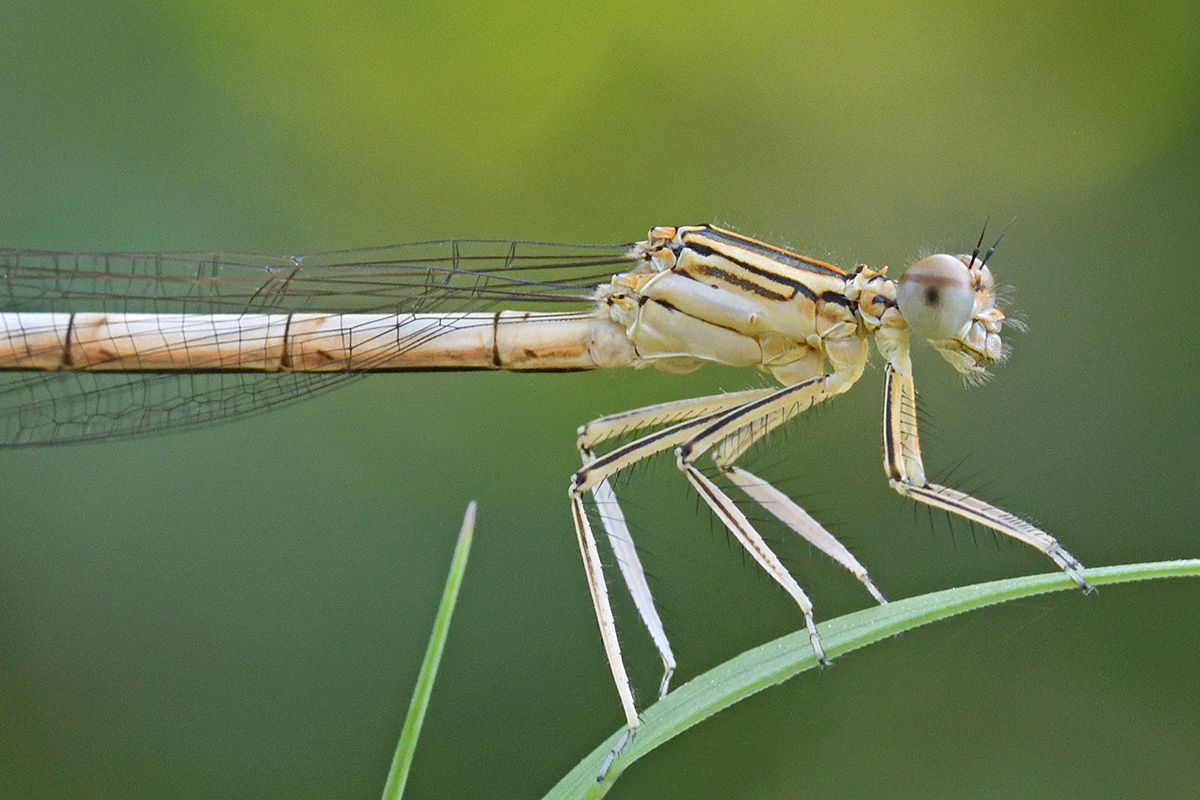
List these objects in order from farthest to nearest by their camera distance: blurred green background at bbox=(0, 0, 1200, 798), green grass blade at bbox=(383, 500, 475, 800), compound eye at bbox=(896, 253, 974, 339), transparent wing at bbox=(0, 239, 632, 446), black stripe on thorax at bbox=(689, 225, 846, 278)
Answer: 1. blurred green background at bbox=(0, 0, 1200, 798)
2. transparent wing at bbox=(0, 239, 632, 446)
3. black stripe on thorax at bbox=(689, 225, 846, 278)
4. compound eye at bbox=(896, 253, 974, 339)
5. green grass blade at bbox=(383, 500, 475, 800)

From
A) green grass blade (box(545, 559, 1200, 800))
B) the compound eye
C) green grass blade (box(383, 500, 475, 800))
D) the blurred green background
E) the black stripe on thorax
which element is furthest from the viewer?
the blurred green background

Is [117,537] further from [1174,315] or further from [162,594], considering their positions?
[1174,315]

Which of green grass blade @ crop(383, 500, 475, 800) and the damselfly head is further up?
the damselfly head

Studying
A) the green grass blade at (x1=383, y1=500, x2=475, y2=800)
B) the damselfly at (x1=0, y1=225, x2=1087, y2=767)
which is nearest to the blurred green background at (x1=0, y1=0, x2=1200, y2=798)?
the damselfly at (x1=0, y1=225, x2=1087, y2=767)

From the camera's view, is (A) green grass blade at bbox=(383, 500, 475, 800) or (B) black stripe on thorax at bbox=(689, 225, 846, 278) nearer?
(A) green grass blade at bbox=(383, 500, 475, 800)

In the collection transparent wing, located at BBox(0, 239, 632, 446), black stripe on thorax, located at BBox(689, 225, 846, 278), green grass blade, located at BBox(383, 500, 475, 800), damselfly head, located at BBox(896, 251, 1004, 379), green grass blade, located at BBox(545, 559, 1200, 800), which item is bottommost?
green grass blade, located at BBox(545, 559, 1200, 800)

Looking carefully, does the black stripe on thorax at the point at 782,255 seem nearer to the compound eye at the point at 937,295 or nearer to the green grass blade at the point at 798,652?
the compound eye at the point at 937,295

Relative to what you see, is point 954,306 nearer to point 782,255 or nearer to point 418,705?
point 782,255

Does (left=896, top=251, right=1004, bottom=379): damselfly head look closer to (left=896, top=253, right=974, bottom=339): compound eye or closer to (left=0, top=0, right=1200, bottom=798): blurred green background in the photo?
(left=896, top=253, right=974, bottom=339): compound eye
